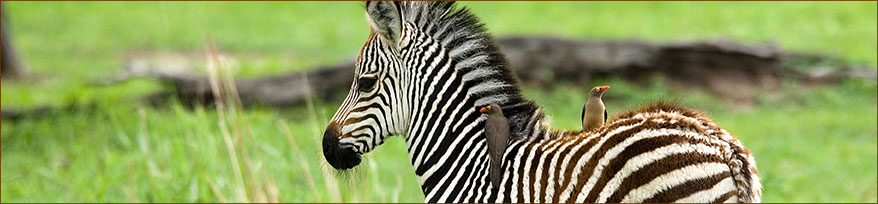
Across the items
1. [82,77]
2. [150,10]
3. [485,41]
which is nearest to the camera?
[485,41]

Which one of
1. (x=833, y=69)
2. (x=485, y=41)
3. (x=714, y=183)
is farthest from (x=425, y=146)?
(x=833, y=69)

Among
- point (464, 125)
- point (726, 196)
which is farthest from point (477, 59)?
point (726, 196)

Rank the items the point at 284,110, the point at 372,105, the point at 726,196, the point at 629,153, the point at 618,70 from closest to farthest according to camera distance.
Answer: the point at 726,196, the point at 629,153, the point at 372,105, the point at 284,110, the point at 618,70

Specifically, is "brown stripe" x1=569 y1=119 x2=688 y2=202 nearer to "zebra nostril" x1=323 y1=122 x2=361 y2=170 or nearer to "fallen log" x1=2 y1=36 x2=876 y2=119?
"zebra nostril" x1=323 y1=122 x2=361 y2=170

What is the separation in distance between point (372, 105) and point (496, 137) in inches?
12.4

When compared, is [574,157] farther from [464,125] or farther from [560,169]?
[464,125]

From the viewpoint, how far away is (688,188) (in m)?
2.06

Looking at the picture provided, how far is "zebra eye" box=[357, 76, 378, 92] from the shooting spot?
94.0 inches

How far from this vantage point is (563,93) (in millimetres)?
11922

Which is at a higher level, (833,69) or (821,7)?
(821,7)

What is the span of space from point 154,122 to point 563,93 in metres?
Answer: 4.76

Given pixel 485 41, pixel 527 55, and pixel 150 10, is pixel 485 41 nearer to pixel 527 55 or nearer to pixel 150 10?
pixel 527 55

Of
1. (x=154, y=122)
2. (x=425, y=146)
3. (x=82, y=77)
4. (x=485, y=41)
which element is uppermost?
(x=82, y=77)

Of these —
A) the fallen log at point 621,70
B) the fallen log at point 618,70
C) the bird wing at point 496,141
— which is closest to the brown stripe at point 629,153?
the bird wing at point 496,141
